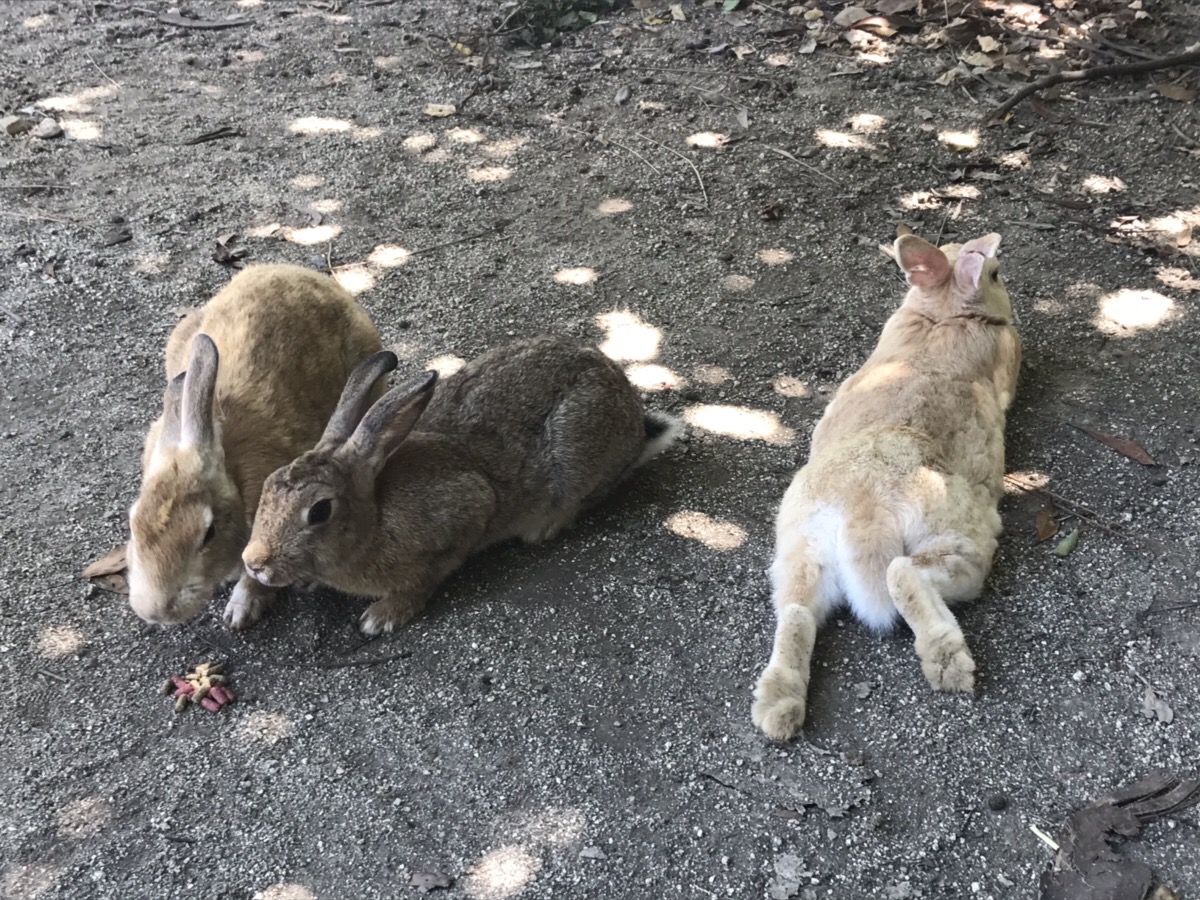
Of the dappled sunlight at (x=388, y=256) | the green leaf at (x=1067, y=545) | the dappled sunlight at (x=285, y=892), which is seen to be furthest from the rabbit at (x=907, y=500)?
the dappled sunlight at (x=388, y=256)

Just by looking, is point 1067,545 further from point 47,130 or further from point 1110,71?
point 47,130

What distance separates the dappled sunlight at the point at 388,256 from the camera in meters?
5.91

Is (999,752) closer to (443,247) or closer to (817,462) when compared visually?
(817,462)

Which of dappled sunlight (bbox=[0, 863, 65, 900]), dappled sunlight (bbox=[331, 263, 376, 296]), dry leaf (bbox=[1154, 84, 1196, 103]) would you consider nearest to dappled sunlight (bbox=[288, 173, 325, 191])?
dappled sunlight (bbox=[331, 263, 376, 296])

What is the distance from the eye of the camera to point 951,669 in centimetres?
334

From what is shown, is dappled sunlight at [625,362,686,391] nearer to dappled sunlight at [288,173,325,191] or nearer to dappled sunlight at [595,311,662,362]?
dappled sunlight at [595,311,662,362]

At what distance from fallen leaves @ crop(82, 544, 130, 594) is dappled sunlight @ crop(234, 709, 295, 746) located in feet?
3.03

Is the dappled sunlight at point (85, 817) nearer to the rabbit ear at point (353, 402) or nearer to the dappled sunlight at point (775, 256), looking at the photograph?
the rabbit ear at point (353, 402)

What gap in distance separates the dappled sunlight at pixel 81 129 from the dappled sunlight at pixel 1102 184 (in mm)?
6682

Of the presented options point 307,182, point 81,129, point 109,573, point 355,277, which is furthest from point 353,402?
point 81,129

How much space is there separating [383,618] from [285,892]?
3.53 ft

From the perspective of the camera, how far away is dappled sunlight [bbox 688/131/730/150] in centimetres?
681

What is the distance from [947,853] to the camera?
9.70ft

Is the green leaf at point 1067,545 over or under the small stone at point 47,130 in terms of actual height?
under
